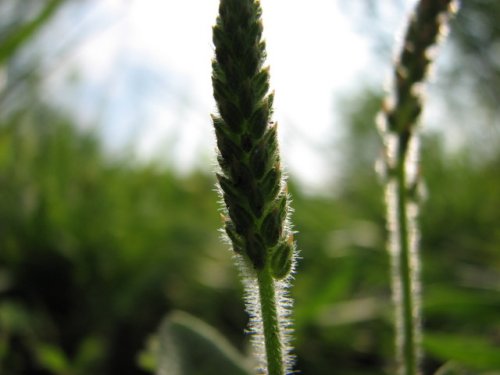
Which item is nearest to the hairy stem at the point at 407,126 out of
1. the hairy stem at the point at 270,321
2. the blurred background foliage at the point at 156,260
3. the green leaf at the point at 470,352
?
the blurred background foliage at the point at 156,260

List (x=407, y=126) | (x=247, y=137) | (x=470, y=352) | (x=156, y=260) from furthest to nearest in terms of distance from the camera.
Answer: (x=156, y=260) → (x=470, y=352) → (x=407, y=126) → (x=247, y=137)

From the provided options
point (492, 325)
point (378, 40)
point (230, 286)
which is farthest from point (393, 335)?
point (378, 40)

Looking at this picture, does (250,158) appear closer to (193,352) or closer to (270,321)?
(270,321)

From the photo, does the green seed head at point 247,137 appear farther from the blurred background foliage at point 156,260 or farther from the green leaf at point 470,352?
the green leaf at point 470,352

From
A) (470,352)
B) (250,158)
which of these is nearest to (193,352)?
(470,352)

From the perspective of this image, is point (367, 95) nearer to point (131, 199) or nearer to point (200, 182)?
point (200, 182)
